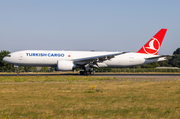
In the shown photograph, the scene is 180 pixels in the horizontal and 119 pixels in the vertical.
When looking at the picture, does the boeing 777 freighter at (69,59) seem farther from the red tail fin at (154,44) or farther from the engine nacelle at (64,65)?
the red tail fin at (154,44)

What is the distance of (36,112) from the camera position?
28.7ft

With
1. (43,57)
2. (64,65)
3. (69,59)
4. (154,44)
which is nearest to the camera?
(64,65)

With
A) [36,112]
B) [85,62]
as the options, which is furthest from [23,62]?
[36,112]

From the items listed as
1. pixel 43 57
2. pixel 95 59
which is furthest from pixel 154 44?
pixel 43 57

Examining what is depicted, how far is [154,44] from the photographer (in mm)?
44000

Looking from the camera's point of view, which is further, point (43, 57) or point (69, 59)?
point (69, 59)

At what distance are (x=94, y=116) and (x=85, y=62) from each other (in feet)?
96.1

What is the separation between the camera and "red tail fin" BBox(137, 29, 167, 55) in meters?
43.9

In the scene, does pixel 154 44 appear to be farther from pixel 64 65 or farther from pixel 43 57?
pixel 43 57

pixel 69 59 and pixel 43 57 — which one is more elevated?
pixel 43 57

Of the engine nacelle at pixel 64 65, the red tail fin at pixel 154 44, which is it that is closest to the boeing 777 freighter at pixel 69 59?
the engine nacelle at pixel 64 65

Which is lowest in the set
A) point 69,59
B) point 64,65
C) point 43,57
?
point 64,65

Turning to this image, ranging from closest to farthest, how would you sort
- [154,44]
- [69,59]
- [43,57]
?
1. [43,57]
2. [69,59]
3. [154,44]

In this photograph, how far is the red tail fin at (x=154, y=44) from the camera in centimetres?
4388
